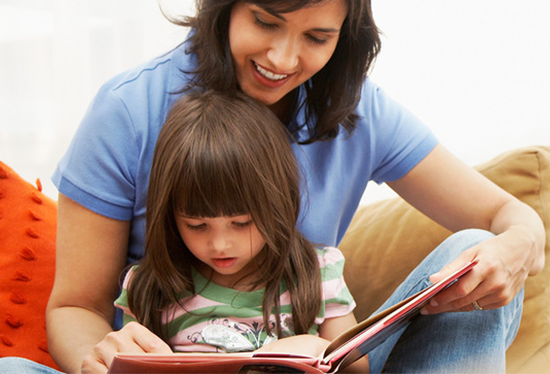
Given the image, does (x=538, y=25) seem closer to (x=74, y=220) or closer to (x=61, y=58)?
(x=61, y=58)

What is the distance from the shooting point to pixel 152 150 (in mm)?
1173

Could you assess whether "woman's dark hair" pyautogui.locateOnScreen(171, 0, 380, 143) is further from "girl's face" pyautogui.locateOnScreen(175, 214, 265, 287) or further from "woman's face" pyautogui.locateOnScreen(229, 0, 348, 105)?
"girl's face" pyautogui.locateOnScreen(175, 214, 265, 287)

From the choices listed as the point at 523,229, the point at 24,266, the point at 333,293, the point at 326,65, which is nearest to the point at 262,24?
the point at 326,65

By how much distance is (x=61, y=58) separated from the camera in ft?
7.07

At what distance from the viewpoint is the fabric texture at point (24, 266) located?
1.31 meters

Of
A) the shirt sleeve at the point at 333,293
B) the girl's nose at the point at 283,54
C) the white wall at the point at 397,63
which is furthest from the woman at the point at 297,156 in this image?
the white wall at the point at 397,63

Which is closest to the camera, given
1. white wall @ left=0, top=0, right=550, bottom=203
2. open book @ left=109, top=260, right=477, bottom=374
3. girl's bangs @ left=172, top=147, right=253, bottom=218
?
open book @ left=109, top=260, right=477, bottom=374

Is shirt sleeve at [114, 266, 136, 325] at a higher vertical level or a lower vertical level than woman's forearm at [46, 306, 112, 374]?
higher

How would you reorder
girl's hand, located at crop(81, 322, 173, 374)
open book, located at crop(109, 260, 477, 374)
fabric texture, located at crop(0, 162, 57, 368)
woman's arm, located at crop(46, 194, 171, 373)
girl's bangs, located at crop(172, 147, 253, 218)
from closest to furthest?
open book, located at crop(109, 260, 477, 374)
girl's hand, located at crop(81, 322, 173, 374)
girl's bangs, located at crop(172, 147, 253, 218)
woman's arm, located at crop(46, 194, 171, 373)
fabric texture, located at crop(0, 162, 57, 368)

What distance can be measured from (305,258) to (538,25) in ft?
4.88

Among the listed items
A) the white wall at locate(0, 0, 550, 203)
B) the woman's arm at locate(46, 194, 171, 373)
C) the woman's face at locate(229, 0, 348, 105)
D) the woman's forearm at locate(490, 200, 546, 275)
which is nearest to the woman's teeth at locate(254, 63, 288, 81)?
the woman's face at locate(229, 0, 348, 105)

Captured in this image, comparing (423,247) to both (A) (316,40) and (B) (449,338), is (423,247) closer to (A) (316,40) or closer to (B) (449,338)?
(B) (449,338)

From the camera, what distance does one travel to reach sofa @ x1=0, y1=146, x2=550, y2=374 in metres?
1.34

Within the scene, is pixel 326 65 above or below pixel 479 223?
above
